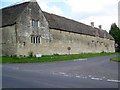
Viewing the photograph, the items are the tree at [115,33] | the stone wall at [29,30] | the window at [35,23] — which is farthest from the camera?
the tree at [115,33]

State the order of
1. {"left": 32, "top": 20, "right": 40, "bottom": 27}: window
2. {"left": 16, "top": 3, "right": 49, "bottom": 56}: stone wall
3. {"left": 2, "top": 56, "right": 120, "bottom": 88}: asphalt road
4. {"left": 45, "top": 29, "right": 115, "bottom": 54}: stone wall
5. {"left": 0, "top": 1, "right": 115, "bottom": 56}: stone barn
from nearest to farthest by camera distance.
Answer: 1. {"left": 2, "top": 56, "right": 120, "bottom": 88}: asphalt road
2. {"left": 16, "top": 3, "right": 49, "bottom": 56}: stone wall
3. {"left": 0, "top": 1, "right": 115, "bottom": 56}: stone barn
4. {"left": 32, "top": 20, "right": 40, "bottom": 27}: window
5. {"left": 45, "top": 29, "right": 115, "bottom": 54}: stone wall

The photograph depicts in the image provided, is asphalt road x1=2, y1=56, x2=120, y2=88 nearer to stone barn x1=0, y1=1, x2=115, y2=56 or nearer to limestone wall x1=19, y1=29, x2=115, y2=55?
stone barn x1=0, y1=1, x2=115, y2=56

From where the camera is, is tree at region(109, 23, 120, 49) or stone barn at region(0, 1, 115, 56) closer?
stone barn at region(0, 1, 115, 56)

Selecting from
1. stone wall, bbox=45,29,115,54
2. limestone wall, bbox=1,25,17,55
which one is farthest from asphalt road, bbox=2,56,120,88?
stone wall, bbox=45,29,115,54

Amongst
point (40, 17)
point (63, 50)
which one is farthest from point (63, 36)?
point (40, 17)

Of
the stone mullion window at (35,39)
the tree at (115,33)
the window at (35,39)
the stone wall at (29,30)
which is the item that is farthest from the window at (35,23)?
the tree at (115,33)

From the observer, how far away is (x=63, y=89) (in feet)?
34.1

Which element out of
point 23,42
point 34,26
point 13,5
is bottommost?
point 23,42

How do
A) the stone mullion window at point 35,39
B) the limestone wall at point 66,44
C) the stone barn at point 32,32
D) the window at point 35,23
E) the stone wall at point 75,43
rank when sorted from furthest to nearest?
1. the stone wall at point 75,43
2. the limestone wall at point 66,44
3. the window at point 35,23
4. the stone mullion window at point 35,39
5. the stone barn at point 32,32

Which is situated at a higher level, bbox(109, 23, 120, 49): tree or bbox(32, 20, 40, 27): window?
bbox(109, 23, 120, 49): tree

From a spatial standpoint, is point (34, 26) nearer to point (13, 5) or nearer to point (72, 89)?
point (13, 5)

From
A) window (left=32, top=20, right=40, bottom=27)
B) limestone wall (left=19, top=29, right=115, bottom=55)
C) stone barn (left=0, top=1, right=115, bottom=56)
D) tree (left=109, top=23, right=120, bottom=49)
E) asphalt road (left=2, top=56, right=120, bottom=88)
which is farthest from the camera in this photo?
tree (left=109, top=23, right=120, bottom=49)

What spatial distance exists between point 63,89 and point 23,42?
28.5 meters

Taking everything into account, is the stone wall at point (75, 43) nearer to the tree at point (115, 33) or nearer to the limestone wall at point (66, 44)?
the limestone wall at point (66, 44)
